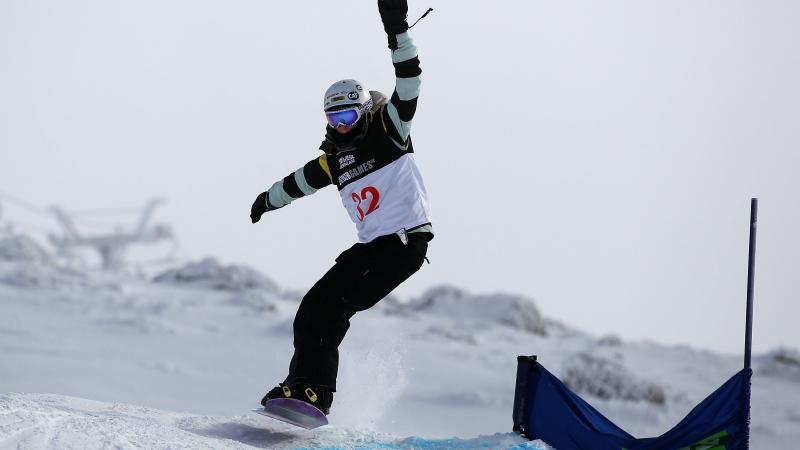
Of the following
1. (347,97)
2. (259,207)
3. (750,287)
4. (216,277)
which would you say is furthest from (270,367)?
(750,287)

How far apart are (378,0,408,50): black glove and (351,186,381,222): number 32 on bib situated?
72cm

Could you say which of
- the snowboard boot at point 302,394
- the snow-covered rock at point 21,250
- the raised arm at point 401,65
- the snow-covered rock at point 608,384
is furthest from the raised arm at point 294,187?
the snow-covered rock at point 21,250

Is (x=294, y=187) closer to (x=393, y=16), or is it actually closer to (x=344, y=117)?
(x=344, y=117)

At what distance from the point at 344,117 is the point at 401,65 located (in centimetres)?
40

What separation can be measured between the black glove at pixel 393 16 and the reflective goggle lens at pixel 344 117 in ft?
1.38

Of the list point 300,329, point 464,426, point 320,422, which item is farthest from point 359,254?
point 464,426

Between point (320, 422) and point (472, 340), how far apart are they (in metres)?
8.49

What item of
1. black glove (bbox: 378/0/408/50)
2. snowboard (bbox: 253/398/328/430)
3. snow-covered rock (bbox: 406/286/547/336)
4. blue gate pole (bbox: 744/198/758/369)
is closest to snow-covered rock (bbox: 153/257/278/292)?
snow-covered rock (bbox: 406/286/547/336)

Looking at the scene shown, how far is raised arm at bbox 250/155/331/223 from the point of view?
16.5 ft

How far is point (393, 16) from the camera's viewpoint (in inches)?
172

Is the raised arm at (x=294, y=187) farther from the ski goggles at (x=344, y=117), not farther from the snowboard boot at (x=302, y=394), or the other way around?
the snowboard boot at (x=302, y=394)

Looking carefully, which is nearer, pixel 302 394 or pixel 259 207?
pixel 302 394

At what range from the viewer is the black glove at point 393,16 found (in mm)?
4379

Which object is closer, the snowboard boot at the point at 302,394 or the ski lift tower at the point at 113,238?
the snowboard boot at the point at 302,394
